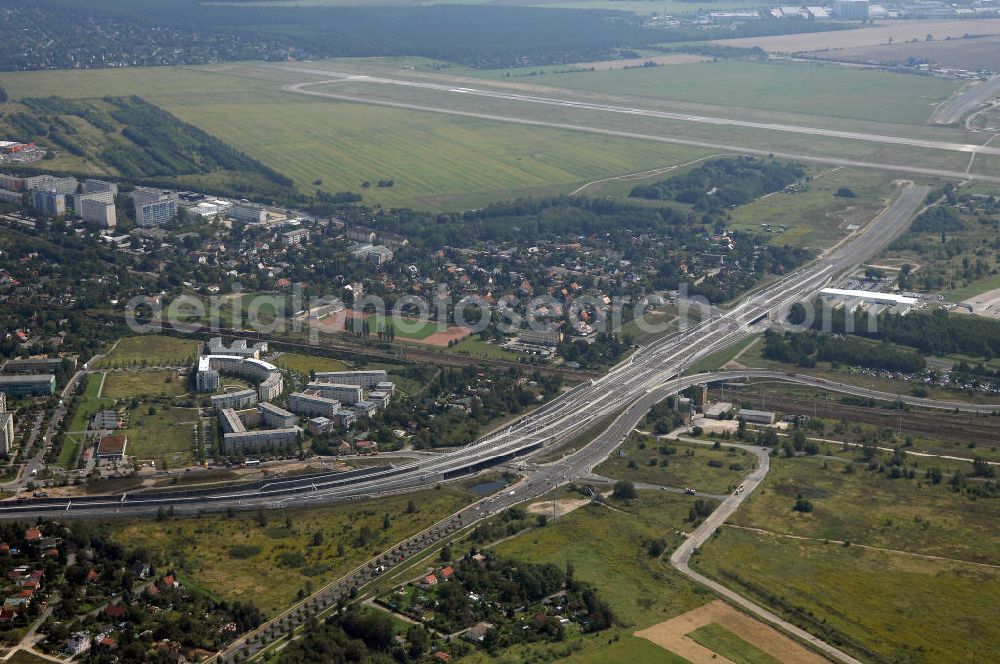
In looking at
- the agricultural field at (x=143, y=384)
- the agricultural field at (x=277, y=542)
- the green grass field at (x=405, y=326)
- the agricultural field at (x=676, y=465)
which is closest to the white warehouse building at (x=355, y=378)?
the agricultural field at (x=143, y=384)

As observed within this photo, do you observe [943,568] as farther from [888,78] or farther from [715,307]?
[888,78]

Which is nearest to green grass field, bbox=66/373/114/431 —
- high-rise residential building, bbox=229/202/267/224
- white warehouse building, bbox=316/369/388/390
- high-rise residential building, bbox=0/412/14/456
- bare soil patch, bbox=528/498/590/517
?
high-rise residential building, bbox=0/412/14/456

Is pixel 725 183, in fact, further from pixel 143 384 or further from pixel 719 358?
pixel 143 384

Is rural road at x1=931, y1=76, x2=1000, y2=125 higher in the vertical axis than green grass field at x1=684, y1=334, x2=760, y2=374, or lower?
higher

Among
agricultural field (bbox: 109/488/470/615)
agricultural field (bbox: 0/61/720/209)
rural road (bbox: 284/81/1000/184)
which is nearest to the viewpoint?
agricultural field (bbox: 109/488/470/615)

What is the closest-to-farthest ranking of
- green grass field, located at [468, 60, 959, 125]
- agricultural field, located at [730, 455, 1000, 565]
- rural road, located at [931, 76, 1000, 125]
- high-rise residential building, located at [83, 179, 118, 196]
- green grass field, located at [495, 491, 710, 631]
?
green grass field, located at [495, 491, 710, 631] → agricultural field, located at [730, 455, 1000, 565] → high-rise residential building, located at [83, 179, 118, 196] → rural road, located at [931, 76, 1000, 125] → green grass field, located at [468, 60, 959, 125]

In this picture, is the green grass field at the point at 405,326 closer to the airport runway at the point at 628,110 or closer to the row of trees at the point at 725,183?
the row of trees at the point at 725,183

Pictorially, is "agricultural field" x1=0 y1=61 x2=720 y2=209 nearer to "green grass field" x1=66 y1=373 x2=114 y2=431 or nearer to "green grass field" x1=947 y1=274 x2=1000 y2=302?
"green grass field" x1=947 y1=274 x2=1000 y2=302
